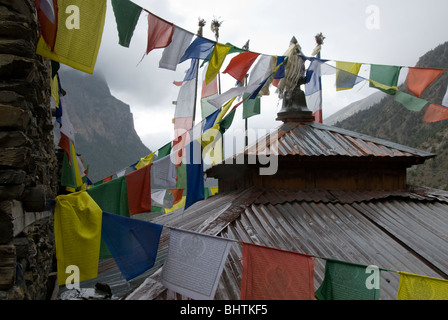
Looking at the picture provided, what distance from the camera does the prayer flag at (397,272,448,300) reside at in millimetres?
4176

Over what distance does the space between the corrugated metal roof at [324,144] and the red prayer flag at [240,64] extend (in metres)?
1.61

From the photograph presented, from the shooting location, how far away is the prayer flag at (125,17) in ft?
17.3

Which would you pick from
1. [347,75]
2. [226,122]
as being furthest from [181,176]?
[347,75]

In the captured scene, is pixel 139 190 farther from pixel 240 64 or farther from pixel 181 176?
pixel 240 64

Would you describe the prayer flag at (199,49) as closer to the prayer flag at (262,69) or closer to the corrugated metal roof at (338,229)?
the prayer flag at (262,69)

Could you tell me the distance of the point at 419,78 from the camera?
27.3ft

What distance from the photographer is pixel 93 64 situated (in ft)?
14.8

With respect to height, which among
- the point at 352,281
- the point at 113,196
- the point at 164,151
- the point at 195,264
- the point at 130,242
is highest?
the point at 164,151

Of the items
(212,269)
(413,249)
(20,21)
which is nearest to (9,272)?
(212,269)

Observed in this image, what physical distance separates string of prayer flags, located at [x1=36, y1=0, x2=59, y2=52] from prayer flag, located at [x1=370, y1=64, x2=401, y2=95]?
6826mm

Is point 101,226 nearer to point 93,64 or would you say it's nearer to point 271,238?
point 93,64

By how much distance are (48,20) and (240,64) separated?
3.93 m

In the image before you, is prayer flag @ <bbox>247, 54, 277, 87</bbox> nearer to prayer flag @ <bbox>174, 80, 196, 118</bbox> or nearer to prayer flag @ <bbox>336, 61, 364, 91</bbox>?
prayer flag @ <bbox>336, 61, 364, 91</bbox>

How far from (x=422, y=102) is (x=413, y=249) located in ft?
12.6
